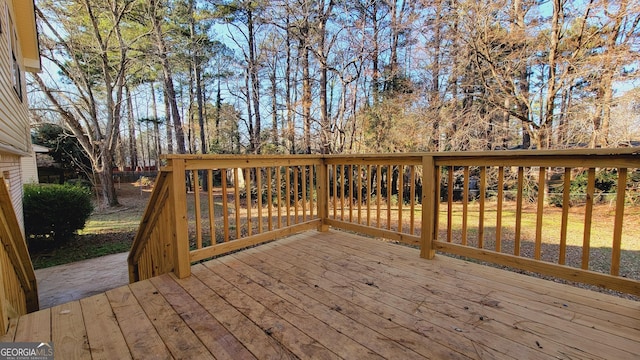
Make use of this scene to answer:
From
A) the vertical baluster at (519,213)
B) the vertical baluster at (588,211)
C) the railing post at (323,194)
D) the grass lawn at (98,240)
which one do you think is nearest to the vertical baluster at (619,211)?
the vertical baluster at (588,211)

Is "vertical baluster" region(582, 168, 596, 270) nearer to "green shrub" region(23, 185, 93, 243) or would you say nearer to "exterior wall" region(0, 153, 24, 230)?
"exterior wall" region(0, 153, 24, 230)

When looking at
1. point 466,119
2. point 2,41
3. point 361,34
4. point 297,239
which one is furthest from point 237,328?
point 361,34

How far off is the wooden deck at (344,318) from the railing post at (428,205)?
0.27 m

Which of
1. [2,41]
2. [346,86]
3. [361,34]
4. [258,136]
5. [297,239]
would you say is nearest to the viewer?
[297,239]

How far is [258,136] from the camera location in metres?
11.4

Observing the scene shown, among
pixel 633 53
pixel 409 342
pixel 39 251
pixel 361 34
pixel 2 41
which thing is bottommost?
pixel 39 251

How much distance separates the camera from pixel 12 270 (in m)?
2.23

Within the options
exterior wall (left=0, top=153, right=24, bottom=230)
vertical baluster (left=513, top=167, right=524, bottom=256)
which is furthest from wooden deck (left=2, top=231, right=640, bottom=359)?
exterior wall (left=0, top=153, right=24, bottom=230)

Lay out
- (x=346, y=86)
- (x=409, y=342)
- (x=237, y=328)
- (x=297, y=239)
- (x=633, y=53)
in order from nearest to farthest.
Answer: (x=409, y=342) < (x=237, y=328) < (x=297, y=239) < (x=633, y=53) < (x=346, y=86)

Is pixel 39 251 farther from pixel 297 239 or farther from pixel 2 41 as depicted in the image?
pixel 297 239

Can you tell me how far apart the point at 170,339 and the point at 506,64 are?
880 cm

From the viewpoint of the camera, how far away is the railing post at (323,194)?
374 centimetres

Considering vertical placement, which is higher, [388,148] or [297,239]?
[388,148]

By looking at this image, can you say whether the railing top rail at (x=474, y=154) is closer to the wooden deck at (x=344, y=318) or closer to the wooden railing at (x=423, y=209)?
the wooden railing at (x=423, y=209)
